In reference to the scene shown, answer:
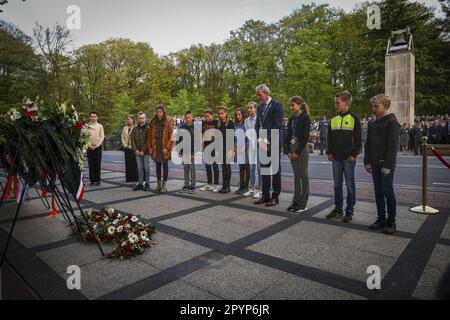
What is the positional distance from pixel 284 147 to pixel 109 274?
14.9ft

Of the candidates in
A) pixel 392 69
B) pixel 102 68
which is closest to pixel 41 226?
pixel 392 69

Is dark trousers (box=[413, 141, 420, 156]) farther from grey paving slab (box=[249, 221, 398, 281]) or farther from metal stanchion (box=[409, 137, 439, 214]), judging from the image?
grey paving slab (box=[249, 221, 398, 281])

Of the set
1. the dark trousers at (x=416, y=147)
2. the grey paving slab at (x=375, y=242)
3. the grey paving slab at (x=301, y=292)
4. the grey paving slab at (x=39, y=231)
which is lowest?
the grey paving slab at (x=301, y=292)

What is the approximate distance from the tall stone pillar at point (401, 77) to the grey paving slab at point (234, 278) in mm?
25223

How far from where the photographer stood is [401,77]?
25.5 m

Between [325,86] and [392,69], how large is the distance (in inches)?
377

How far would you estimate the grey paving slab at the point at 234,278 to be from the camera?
3.19m

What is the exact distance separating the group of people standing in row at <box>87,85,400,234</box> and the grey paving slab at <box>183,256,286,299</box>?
7.85ft

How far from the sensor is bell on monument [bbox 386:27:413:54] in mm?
25609

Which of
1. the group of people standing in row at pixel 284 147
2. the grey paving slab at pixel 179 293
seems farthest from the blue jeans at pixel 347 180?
the grey paving slab at pixel 179 293

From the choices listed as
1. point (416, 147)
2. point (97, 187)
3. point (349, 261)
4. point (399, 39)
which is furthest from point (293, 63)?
point (349, 261)

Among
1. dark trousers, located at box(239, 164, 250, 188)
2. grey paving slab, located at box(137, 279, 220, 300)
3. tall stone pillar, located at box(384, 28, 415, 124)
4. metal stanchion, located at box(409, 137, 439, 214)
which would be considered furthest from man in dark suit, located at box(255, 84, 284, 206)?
tall stone pillar, located at box(384, 28, 415, 124)

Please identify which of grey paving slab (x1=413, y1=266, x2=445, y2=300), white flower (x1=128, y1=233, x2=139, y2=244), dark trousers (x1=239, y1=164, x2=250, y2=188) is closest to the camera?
grey paving slab (x1=413, y1=266, x2=445, y2=300)

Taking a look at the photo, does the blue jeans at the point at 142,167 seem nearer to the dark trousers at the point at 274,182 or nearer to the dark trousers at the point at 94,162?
the dark trousers at the point at 94,162
